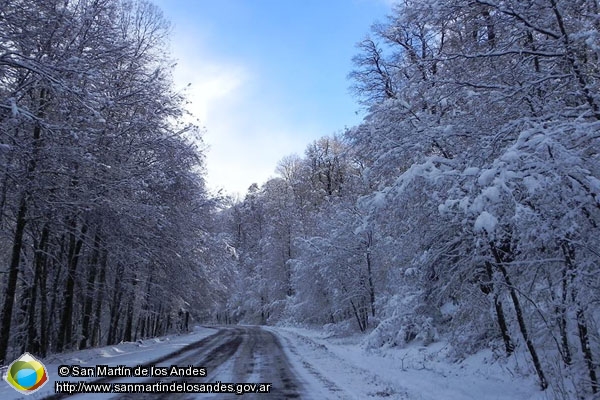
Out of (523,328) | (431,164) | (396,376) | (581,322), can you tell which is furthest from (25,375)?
(581,322)

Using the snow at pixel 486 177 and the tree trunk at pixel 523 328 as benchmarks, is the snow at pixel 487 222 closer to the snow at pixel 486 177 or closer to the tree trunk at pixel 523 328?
the snow at pixel 486 177

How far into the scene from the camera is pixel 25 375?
27.2 ft

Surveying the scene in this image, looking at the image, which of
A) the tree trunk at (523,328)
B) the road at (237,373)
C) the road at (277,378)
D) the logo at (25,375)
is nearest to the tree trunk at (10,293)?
the logo at (25,375)

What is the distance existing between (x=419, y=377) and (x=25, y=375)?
841 cm

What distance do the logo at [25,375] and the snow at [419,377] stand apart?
16.8 ft

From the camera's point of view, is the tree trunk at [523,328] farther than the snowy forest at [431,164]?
Yes

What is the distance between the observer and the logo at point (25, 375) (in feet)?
25.9

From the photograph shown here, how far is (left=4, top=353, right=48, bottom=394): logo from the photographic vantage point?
7.89 metres

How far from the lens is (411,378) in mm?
10195

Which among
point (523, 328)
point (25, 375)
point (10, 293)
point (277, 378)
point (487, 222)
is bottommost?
point (277, 378)

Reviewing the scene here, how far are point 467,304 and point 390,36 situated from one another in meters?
7.96

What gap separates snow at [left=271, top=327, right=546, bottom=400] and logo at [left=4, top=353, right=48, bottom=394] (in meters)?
5.11

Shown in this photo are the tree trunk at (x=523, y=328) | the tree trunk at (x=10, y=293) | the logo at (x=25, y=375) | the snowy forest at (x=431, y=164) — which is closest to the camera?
the snowy forest at (x=431, y=164)

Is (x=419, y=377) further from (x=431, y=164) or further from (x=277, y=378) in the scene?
(x=431, y=164)
